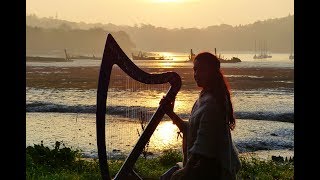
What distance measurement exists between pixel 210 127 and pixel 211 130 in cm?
3

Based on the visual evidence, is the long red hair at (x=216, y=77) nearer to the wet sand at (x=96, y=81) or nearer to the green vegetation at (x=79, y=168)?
the green vegetation at (x=79, y=168)

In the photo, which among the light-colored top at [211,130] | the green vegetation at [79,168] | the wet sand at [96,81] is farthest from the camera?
the wet sand at [96,81]

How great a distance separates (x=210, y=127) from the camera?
3.70 metres

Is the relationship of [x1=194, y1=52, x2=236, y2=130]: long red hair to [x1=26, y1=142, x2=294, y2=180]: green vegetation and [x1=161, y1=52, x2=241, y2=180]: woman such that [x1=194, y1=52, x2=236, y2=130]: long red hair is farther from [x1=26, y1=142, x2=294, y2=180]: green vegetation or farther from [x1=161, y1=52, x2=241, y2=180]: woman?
[x1=26, y1=142, x2=294, y2=180]: green vegetation

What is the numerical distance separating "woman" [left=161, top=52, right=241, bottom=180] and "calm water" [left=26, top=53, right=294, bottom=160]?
5.99ft

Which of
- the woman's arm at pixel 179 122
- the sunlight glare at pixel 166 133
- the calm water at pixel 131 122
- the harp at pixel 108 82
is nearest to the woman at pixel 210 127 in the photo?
the woman's arm at pixel 179 122

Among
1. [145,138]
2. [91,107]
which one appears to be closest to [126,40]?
[91,107]

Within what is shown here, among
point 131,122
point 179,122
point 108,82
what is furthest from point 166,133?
point 179,122

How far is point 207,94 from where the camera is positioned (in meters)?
3.76

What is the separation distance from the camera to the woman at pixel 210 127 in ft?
12.2
